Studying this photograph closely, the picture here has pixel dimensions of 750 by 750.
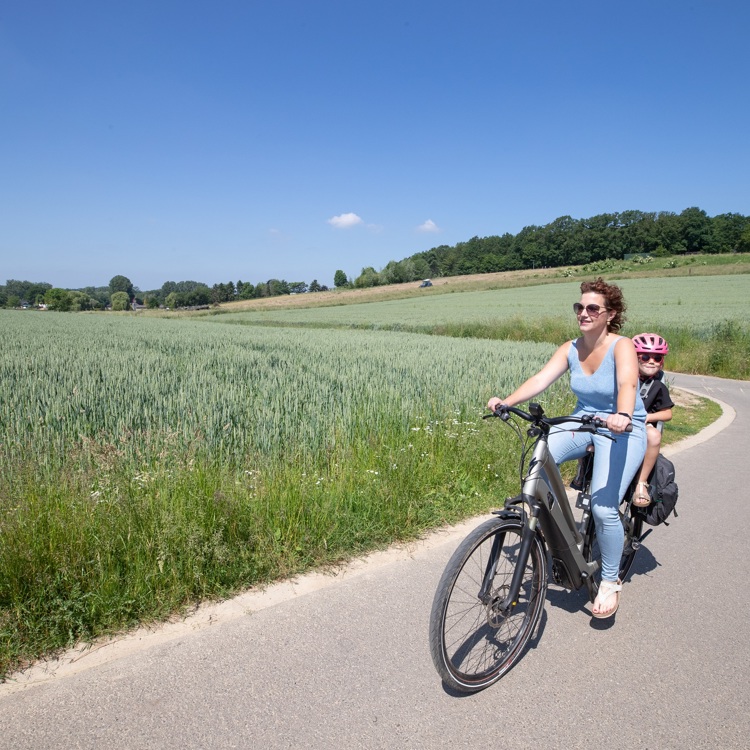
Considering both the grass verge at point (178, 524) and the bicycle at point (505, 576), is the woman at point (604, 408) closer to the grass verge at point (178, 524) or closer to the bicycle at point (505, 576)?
the bicycle at point (505, 576)

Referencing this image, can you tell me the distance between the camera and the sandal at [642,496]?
136 inches

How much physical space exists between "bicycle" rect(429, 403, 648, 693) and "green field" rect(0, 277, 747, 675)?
132 cm

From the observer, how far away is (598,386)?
3.14m

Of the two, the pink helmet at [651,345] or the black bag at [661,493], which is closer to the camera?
the black bag at [661,493]

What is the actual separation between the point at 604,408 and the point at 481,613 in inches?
54.3

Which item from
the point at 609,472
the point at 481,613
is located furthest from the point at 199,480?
the point at 609,472

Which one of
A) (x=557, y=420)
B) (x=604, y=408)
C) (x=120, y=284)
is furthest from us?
(x=120, y=284)

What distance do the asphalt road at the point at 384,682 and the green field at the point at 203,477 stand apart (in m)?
0.31

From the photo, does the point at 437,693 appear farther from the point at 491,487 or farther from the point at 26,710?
the point at 491,487

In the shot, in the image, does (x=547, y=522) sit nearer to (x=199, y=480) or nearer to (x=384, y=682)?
(x=384, y=682)

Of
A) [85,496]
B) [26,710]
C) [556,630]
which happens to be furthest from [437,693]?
[85,496]

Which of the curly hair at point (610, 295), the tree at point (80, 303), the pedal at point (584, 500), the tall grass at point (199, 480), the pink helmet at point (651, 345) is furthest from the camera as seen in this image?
the tree at point (80, 303)

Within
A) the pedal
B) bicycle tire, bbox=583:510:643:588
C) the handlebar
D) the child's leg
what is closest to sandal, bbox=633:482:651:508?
the child's leg

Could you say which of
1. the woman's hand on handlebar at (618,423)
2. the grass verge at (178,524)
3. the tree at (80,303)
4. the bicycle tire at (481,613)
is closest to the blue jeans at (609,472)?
the woman's hand on handlebar at (618,423)
